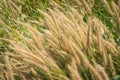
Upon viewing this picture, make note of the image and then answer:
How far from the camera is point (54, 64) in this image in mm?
2197

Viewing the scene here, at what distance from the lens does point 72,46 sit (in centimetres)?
213

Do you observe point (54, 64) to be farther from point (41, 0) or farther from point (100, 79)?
point (41, 0)

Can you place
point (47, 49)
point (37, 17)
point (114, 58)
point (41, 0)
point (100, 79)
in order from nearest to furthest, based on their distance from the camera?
point (100, 79) < point (114, 58) < point (47, 49) < point (37, 17) < point (41, 0)

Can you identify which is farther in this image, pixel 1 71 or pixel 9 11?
pixel 9 11

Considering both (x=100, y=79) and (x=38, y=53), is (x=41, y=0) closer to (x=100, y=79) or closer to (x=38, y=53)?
(x=38, y=53)

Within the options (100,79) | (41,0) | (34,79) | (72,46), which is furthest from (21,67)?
(41,0)

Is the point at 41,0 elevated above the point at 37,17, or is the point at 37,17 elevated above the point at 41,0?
the point at 41,0

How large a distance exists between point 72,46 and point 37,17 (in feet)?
4.68

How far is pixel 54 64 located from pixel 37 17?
1374mm

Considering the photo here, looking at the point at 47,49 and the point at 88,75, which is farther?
the point at 47,49

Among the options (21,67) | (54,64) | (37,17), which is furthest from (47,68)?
(37,17)

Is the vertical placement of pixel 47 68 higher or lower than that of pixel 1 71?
lower

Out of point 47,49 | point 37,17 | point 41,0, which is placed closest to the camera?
point 47,49

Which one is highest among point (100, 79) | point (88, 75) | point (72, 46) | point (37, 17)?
point (37, 17)
